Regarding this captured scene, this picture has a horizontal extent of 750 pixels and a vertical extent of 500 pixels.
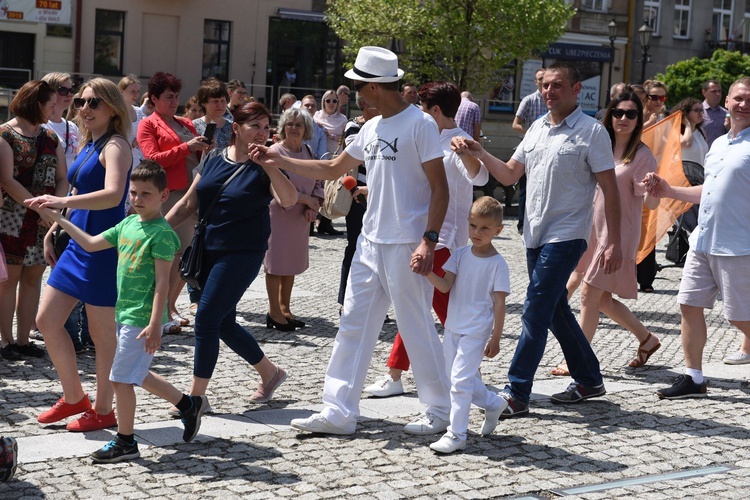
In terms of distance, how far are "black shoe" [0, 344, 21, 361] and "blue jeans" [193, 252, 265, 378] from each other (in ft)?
6.53

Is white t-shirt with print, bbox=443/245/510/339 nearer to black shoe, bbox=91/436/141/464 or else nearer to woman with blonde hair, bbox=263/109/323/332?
black shoe, bbox=91/436/141/464

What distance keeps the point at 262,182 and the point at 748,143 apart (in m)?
3.07

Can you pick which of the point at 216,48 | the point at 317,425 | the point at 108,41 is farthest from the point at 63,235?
the point at 216,48

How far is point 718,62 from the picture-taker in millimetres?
38156

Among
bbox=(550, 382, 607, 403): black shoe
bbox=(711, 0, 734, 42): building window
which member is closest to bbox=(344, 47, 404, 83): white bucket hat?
bbox=(550, 382, 607, 403): black shoe

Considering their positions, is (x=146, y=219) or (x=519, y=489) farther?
(x=146, y=219)

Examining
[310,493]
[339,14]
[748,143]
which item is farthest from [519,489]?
[339,14]

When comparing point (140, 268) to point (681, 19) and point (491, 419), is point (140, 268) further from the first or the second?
point (681, 19)

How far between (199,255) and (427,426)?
1.61m

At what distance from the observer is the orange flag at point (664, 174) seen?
9.12m

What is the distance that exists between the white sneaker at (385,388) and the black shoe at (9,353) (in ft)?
8.09

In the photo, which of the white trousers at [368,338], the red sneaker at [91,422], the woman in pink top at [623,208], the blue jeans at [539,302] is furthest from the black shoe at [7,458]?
the woman in pink top at [623,208]

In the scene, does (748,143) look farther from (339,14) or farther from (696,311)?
(339,14)

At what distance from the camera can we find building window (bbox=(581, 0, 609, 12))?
45294 mm
